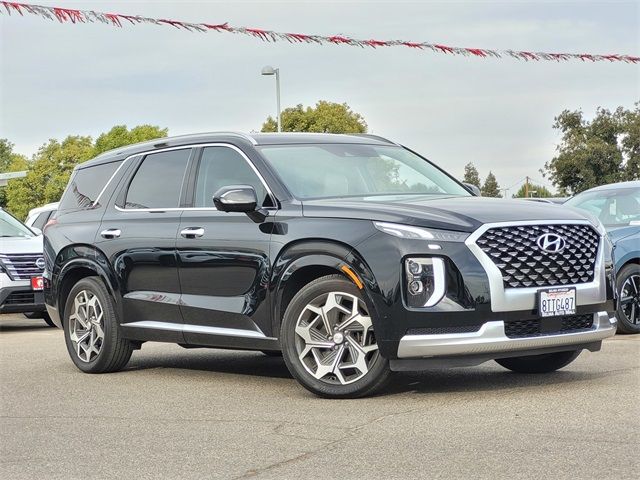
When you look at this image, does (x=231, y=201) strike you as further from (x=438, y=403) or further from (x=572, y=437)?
(x=572, y=437)

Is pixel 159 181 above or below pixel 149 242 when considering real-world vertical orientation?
above

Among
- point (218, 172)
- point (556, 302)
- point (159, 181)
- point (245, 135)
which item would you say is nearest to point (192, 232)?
point (218, 172)

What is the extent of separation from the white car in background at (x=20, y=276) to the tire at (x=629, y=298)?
741 centimetres

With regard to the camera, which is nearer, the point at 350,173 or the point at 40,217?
the point at 350,173

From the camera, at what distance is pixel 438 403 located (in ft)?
25.0

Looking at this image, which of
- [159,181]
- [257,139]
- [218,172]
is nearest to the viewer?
[257,139]

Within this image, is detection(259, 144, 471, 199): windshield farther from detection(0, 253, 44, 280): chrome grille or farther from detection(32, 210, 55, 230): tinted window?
detection(32, 210, 55, 230): tinted window

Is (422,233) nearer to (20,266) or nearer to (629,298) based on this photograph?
(629,298)

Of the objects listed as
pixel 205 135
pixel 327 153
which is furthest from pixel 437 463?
pixel 205 135

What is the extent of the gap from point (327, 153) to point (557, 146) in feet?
197

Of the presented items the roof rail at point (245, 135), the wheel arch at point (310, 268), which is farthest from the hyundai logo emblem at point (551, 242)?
the roof rail at point (245, 135)

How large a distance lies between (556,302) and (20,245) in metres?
10.0

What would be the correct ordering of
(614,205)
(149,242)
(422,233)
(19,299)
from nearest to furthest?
(422,233), (149,242), (614,205), (19,299)

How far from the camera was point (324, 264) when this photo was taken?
312 inches
